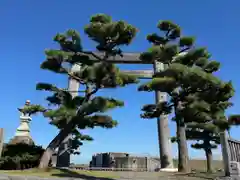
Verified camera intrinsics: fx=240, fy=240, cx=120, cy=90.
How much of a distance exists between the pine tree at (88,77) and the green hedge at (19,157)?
142 cm

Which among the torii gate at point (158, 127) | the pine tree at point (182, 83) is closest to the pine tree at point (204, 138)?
the torii gate at point (158, 127)

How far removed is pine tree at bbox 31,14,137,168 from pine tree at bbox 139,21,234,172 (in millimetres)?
1128

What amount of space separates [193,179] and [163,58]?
3681mm

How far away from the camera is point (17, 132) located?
29.8 feet

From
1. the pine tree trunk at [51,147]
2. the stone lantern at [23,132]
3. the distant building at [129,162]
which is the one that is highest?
the stone lantern at [23,132]

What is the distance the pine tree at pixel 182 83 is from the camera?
6910 mm

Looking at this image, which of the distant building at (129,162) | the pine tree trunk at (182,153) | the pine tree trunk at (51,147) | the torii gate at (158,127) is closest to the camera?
the pine tree trunk at (51,147)

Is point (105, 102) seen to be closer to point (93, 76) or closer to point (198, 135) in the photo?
point (93, 76)

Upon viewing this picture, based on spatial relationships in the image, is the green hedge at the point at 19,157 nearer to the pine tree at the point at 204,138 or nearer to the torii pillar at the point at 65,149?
the torii pillar at the point at 65,149

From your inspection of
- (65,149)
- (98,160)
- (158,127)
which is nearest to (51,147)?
(65,149)

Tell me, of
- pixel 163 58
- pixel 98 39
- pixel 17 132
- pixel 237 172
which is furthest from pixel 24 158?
pixel 237 172

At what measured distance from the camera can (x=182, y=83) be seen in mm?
7059

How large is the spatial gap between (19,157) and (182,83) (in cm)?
540

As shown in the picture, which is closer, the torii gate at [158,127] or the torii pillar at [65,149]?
the torii gate at [158,127]
